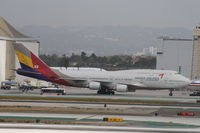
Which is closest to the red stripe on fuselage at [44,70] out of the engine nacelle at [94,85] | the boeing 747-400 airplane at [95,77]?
the boeing 747-400 airplane at [95,77]

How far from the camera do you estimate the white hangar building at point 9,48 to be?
126 metres

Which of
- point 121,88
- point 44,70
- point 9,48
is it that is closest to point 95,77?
point 121,88

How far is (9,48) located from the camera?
5197 inches

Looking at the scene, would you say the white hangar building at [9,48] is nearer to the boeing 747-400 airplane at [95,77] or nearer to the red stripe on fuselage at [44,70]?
the boeing 747-400 airplane at [95,77]

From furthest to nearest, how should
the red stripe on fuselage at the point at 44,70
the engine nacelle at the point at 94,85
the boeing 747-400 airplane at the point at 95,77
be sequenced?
the red stripe on fuselage at the point at 44,70, the boeing 747-400 airplane at the point at 95,77, the engine nacelle at the point at 94,85

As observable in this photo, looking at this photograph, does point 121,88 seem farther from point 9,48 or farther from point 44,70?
point 9,48

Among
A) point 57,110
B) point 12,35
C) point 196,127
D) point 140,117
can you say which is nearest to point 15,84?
point 12,35

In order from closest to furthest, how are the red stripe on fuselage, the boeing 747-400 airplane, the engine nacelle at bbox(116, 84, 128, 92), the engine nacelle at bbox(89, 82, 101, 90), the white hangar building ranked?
1. the engine nacelle at bbox(116, 84, 128, 92)
2. the engine nacelle at bbox(89, 82, 101, 90)
3. the boeing 747-400 airplane
4. the red stripe on fuselage
5. the white hangar building

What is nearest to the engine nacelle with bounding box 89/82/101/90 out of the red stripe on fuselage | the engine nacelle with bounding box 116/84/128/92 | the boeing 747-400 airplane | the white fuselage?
the boeing 747-400 airplane

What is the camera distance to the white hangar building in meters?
126

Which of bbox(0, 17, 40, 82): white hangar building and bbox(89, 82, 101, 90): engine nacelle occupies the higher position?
bbox(0, 17, 40, 82): white hangar building

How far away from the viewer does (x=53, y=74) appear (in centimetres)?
8181

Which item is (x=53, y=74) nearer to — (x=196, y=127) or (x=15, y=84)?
(x=15, y=84)

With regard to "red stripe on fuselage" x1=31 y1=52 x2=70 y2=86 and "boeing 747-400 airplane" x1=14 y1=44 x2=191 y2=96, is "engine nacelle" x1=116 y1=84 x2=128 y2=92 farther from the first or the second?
"red stripe on fuselage" x1=31 y1=52 x2=70 y2=86
